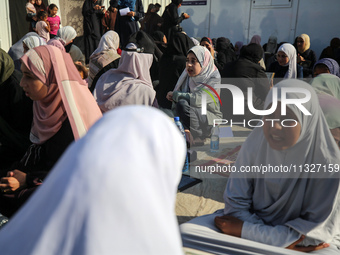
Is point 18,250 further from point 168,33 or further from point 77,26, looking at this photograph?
point 77,26

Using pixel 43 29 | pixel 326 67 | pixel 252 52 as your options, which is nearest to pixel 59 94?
pixel 326 67

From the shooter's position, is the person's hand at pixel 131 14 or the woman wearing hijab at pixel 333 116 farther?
the person's hand at pixel 131 14

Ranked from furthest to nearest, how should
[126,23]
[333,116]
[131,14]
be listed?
[126,23]
[131,14]
[333,116]

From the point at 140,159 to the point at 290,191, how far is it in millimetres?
1307

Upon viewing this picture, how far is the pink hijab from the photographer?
230 cm

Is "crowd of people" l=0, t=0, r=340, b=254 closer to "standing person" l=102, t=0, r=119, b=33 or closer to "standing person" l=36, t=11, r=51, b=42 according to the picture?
"standing person" l=36, t=11, r=51, b=42

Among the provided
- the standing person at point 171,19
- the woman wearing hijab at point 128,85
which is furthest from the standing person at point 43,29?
the woman wearing hijab at point 128,85

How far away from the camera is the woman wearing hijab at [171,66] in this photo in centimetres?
532

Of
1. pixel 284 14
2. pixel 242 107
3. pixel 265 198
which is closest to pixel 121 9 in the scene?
pixel 242 107

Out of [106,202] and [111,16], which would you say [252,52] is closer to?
[111,16]

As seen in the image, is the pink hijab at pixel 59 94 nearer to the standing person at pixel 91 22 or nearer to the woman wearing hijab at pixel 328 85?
the woman wearing hijab at pixel 328 85

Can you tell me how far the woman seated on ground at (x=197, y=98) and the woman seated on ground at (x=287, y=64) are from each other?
1.44 metres

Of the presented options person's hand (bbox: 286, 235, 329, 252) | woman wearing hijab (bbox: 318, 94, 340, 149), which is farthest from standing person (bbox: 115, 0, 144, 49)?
person's hand (bbox: 286, 235, 329, 252)

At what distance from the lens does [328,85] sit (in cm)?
338
